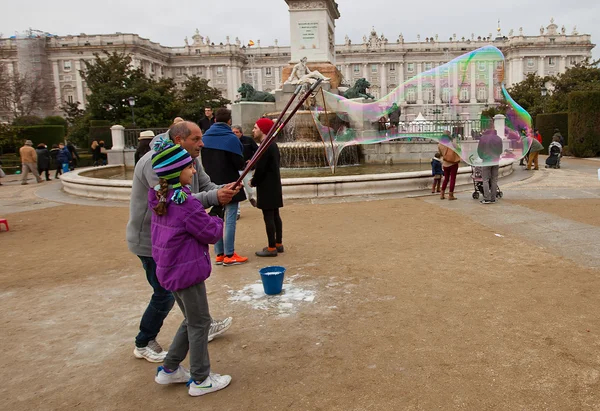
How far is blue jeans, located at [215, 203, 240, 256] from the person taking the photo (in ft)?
20.3

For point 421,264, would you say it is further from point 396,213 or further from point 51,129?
point 51,129

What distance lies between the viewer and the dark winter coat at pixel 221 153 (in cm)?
602

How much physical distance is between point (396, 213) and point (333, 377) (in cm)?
618

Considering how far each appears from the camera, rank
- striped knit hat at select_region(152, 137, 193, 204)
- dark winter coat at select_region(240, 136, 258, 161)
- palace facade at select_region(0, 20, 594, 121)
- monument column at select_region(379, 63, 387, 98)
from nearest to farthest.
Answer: striped knit hat at select_region(152, 137, 193, 204), dark winter coat at select_region(240, 136, 258, 161), palace facade at select_region(0, 20, 594, 121), monument column at select_region(379, 63, 387, 98)

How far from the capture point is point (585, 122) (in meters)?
22.3

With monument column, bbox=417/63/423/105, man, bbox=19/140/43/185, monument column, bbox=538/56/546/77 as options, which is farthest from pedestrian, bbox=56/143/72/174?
monument column, bbox=538/56/546/77

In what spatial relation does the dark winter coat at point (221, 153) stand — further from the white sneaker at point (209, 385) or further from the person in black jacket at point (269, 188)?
the white sneaker at point (209, 385)

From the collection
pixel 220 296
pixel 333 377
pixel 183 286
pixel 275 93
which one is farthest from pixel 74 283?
pixel 275 93

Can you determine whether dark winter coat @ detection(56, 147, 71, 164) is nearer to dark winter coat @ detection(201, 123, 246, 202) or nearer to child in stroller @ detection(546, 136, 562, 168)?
dark winter coat @ detection(201, 123, 246, 202)

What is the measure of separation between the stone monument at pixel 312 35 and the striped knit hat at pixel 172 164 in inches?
714

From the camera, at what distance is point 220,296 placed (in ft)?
16.4

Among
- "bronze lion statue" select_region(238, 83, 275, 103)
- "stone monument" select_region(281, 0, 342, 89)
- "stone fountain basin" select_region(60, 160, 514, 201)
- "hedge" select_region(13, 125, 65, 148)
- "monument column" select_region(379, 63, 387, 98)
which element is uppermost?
"monument column" select_region(379, 63, 387, 98)

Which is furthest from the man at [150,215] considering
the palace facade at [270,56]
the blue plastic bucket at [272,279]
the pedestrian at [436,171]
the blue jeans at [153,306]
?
the palace facade at [270,56]

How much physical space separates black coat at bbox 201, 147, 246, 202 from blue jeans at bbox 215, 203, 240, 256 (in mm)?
272
